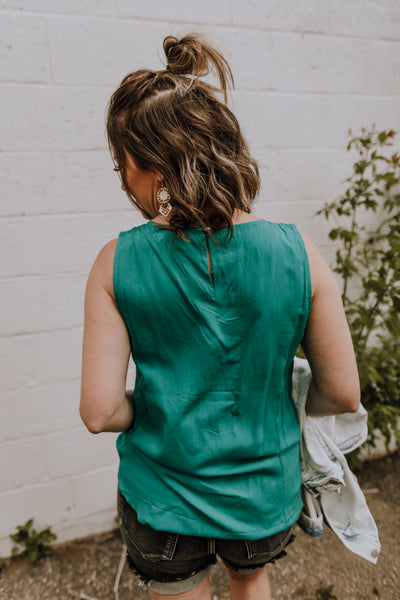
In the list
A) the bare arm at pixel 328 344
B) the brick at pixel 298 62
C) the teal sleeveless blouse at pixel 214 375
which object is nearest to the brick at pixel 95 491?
the teal sleeveless blouse at pixel 214 375

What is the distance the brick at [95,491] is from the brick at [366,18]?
2.26 meters

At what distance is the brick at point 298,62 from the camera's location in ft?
5.75

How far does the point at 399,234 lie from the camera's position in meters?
1.98

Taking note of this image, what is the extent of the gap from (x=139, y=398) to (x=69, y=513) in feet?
4.24

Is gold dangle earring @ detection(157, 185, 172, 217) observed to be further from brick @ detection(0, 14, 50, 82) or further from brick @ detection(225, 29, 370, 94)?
brick @ detection(225, 29, 370, 94)

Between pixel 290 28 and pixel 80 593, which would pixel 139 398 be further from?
pixel 290 28

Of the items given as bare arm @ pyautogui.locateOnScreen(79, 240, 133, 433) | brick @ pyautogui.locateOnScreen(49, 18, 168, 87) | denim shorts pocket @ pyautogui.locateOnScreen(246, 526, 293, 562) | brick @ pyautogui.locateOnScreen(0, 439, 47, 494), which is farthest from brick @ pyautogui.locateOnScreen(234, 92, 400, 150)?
brick @ pyautogui.locateOnScreen(0, 439, 47, 494)

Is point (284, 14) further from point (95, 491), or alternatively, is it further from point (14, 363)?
point (95, 491)

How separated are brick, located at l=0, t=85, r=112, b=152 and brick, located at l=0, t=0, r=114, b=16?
246mm

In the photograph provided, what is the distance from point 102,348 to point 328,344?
A: 503 millimetres

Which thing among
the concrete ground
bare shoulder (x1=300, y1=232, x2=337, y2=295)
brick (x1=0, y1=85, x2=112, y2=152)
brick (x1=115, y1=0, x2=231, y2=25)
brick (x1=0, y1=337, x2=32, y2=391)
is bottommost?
the concrete ground

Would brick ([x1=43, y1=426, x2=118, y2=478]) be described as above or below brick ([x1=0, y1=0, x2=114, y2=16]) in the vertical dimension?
below

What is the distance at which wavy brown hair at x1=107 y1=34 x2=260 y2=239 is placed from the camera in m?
0.83

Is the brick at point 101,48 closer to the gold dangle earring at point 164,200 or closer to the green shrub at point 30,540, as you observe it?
the gold dangle earring at point 164,200
